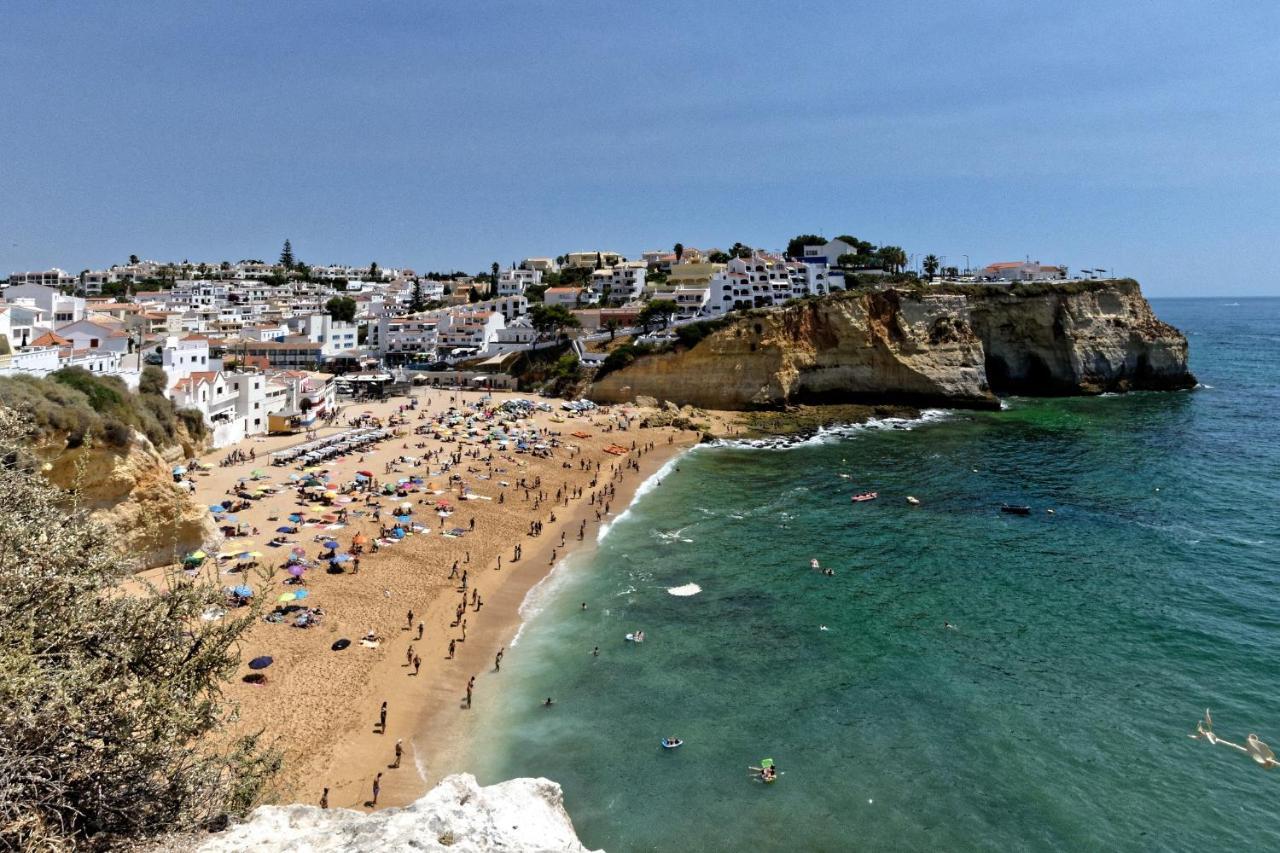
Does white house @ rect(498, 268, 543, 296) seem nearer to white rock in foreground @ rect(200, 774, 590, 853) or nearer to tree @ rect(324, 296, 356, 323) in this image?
tree @ rect(324, 296, 356, 323)

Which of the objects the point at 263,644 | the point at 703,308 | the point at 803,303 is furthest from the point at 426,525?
the point at 703,308

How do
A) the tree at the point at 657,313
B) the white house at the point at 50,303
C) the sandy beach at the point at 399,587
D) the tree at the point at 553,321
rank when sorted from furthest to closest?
the tree at the point at 553,321 < the tree at the point at 657,313 < the white house at the point at 50,303 < the sandy beach at the point at 399,587

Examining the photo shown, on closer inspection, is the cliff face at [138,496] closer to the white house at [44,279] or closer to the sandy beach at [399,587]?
the sandy beach at [399,587]

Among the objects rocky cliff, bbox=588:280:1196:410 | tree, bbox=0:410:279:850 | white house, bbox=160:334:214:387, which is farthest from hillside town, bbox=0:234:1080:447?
tree, bbox=0:410:279:850

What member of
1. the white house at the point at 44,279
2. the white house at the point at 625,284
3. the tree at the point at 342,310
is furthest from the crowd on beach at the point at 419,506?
the white house at the point at 44,279

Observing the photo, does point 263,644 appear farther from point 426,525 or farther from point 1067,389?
point 1067,389

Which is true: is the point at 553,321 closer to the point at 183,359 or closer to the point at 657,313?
the point at 657,313
